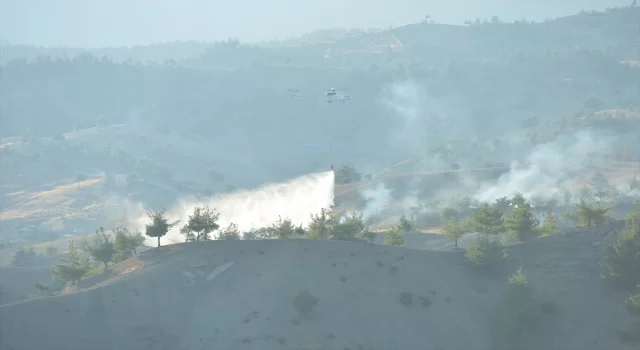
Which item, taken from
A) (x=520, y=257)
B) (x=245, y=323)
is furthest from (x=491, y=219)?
(x=245, y=323)

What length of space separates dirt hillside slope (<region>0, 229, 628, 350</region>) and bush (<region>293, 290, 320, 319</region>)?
1.80ft

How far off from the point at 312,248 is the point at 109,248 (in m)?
22.4

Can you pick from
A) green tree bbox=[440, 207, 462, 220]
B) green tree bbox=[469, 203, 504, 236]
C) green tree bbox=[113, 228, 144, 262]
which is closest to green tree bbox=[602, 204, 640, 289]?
green tree bbox=[469, 203, 504, 236]

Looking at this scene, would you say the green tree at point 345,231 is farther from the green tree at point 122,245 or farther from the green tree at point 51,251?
the green tree at point 51,251

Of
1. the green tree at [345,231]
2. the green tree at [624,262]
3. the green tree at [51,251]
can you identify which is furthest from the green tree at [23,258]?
the green tree at [624,262]

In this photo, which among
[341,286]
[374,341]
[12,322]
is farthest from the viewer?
[341,286]

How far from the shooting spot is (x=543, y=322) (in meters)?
78.8

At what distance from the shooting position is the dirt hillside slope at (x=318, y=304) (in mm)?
73062

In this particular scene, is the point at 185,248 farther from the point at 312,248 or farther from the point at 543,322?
the point at 543,322

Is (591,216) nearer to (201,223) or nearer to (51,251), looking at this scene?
(201,223)

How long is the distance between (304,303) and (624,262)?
2917cm

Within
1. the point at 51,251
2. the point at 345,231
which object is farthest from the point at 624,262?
the point at 51,251

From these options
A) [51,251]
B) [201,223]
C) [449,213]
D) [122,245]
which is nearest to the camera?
[201,223]

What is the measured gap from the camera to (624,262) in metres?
81.5
